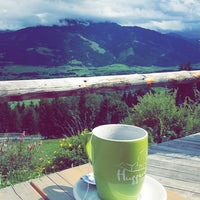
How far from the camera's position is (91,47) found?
15712cm

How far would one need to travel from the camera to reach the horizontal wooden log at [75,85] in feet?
8.42

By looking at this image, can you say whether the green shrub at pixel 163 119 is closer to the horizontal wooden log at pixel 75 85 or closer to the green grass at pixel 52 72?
the horizontal wooden log at pixel 75 85

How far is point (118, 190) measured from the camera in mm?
773

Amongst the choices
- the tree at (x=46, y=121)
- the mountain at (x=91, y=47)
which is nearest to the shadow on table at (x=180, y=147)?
the tree at (x=46, y=121)

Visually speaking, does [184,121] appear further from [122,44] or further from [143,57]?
[122,44]

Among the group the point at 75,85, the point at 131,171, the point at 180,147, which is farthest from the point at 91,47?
the point at 131,171

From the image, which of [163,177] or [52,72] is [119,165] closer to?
[163,177]

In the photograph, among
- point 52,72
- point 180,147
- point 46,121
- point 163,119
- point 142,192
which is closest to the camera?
point 142,192

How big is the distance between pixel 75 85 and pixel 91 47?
15633 centimetres

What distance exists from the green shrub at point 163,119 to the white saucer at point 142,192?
3572 mm

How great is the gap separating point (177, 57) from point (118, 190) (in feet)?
534

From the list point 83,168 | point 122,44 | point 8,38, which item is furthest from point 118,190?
point 8,38

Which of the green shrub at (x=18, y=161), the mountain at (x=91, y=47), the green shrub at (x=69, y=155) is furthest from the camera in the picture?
the mountain at (x=91, y=47)

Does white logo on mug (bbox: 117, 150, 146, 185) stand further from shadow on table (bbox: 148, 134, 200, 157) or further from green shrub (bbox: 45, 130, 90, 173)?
green shrub (bbox: 45, 130, 90, 173)
